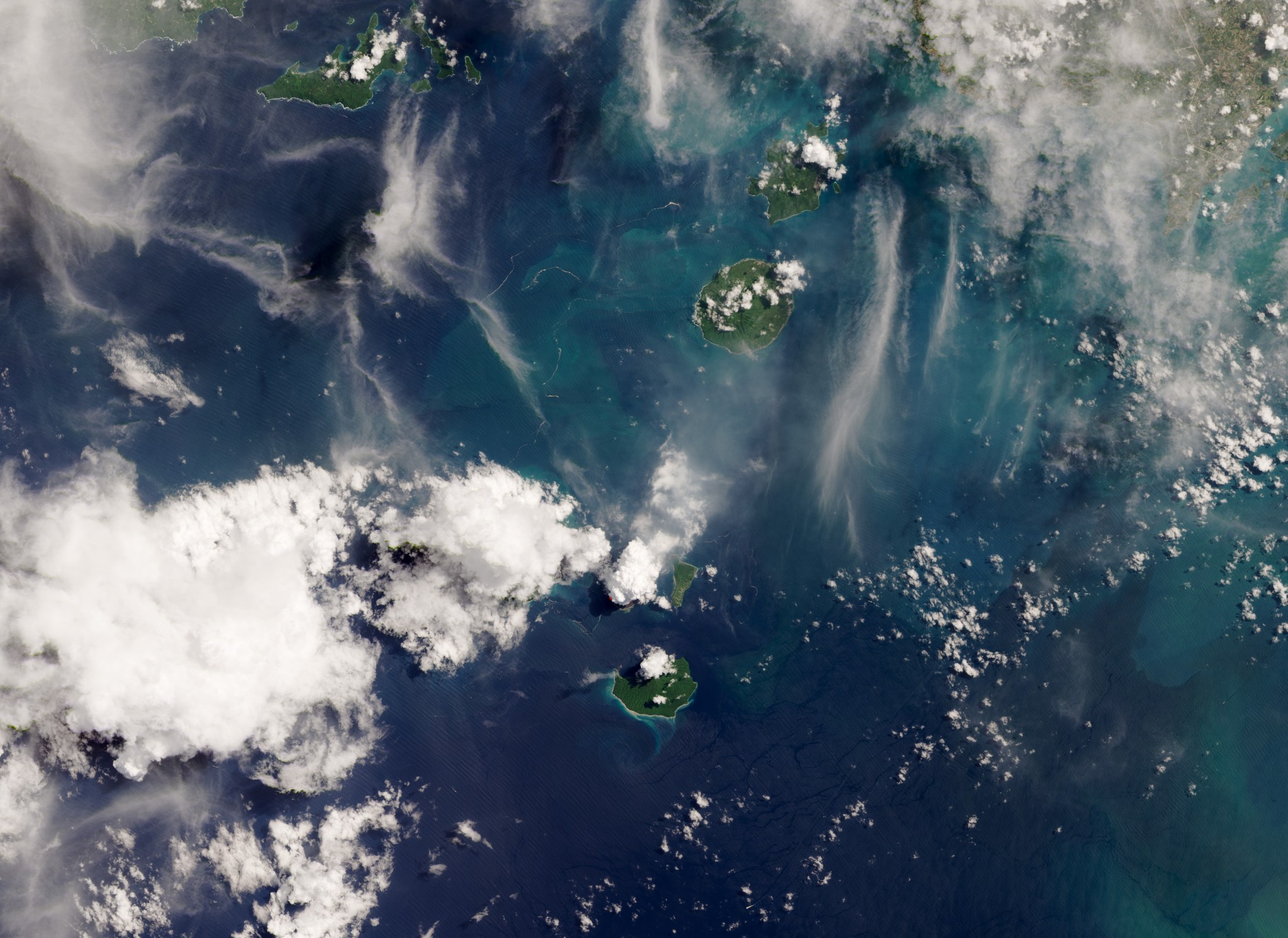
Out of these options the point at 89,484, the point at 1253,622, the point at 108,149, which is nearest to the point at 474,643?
the point at 89,484

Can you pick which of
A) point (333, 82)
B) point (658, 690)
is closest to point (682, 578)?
point (658, 690)

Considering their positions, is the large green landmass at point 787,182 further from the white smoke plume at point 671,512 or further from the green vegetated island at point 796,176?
the white smoke plume at point 671,512

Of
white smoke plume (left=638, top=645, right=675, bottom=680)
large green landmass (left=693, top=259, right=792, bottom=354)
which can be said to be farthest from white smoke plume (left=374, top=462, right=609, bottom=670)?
large green landmass (left=693, top=259, right=792, bottom=354)

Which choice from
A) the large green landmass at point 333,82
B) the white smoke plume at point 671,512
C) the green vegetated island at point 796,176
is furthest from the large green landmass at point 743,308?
the large green landmass at point 333,82

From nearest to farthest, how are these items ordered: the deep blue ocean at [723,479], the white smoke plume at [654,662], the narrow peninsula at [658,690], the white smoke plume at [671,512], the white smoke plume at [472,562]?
the white smoke plume at [472,562]
the deep blue ocean at [723,479]
the white smoke plume at [654,662]
the white smoke plume at [671,512]
the narrow peninsula at [658,690]

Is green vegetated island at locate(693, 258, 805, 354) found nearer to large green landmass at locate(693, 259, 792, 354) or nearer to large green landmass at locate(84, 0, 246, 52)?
large green landmass at locate(693, 259, 792, 354)

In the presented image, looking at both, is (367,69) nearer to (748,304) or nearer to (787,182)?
(787,182)

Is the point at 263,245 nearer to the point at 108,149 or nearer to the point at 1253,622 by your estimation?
the point at 108,149
